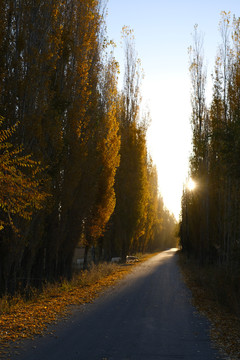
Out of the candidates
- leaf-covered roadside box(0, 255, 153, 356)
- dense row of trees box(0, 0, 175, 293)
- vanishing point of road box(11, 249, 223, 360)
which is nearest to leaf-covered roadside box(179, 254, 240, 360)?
vanishing point of road box(11, 249, 223, 360)

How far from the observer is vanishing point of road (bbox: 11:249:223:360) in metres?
5.11

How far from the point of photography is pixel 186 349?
5457 millimetres

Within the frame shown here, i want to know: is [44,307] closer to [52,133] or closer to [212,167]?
[52,133]

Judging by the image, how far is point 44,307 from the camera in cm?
819

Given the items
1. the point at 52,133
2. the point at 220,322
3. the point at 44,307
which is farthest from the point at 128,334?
the point at 52,133

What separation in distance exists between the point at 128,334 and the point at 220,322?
2.36 m

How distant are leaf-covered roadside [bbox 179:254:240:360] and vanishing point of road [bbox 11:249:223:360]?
0.63ft

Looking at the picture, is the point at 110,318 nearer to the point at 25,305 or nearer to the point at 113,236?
the point at 25,305

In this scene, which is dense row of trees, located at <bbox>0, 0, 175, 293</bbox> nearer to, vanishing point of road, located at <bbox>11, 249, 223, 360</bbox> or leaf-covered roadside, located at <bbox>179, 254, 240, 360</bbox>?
vanishing point of road, located at <bbox>11, 249, 223, 360</bbox>

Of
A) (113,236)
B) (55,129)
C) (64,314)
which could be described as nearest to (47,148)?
(55,129)

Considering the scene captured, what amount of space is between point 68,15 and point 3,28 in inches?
191

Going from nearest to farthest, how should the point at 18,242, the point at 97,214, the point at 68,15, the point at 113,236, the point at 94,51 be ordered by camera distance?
the point at 18,242
the point at 68,15
the point at 94,51
the point at 97,214
the point at 113,236

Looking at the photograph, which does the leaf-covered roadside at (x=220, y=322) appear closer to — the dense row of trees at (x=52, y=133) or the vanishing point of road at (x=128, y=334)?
the vanishing point of road at (x=128, y=334)

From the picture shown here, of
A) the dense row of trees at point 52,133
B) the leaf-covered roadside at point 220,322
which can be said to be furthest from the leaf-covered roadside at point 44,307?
the leaf-covered roadside at point 220,322
